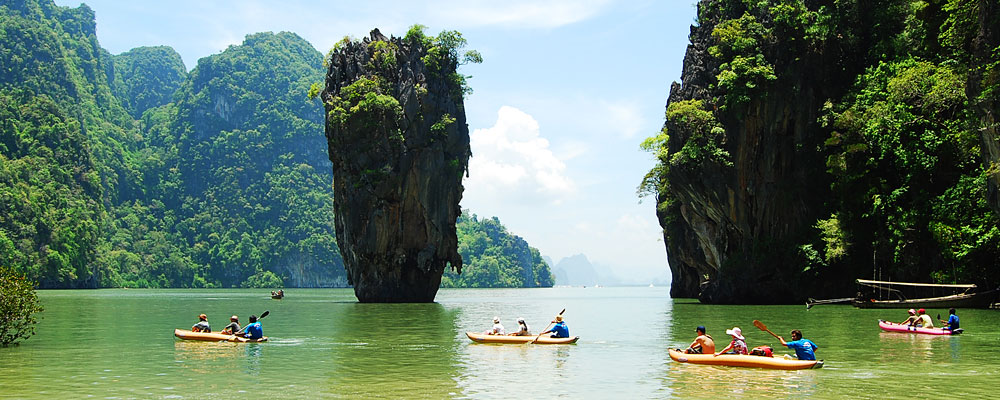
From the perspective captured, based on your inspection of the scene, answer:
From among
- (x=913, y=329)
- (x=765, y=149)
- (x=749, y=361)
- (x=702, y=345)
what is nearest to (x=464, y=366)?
(x=702, y=345)

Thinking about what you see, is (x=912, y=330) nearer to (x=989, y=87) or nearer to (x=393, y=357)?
(x=989, y=87)

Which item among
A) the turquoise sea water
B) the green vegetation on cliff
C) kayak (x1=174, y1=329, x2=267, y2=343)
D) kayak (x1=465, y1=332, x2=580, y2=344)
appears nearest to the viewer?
the turquoise sea water

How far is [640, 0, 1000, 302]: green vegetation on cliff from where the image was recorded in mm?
45062

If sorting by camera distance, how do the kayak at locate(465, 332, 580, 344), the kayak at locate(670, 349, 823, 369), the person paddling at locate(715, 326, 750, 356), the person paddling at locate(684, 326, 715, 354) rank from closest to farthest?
the kayak at locate(670, 349, 823, 369) < the person paddling at locate(715, 326, 750, 356) < the person paddling at locate(684, 326, 715, 354) < the kayak at locate(465, 332, 580, 344)

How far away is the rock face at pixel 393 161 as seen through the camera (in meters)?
64.2

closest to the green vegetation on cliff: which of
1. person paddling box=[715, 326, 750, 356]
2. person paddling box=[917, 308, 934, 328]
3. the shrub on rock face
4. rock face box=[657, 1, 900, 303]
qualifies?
rock face box=[657, 1, 900, 303]

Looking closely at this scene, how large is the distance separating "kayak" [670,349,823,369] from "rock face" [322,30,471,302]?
4324 centimetres

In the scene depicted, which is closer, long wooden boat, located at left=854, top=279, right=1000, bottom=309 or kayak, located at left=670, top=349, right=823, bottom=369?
kayak, located at left=670, top=349, right=823, bottom=369

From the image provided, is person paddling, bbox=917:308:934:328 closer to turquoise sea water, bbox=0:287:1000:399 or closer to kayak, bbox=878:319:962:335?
kayak, bbox=878:319:962:335

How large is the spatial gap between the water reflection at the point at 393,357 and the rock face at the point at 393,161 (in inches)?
804

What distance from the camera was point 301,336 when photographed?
112 ft

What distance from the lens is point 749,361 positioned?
22.3 m

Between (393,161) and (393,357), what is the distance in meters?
39.8

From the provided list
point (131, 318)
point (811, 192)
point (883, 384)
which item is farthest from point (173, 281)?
point (883, 384)
